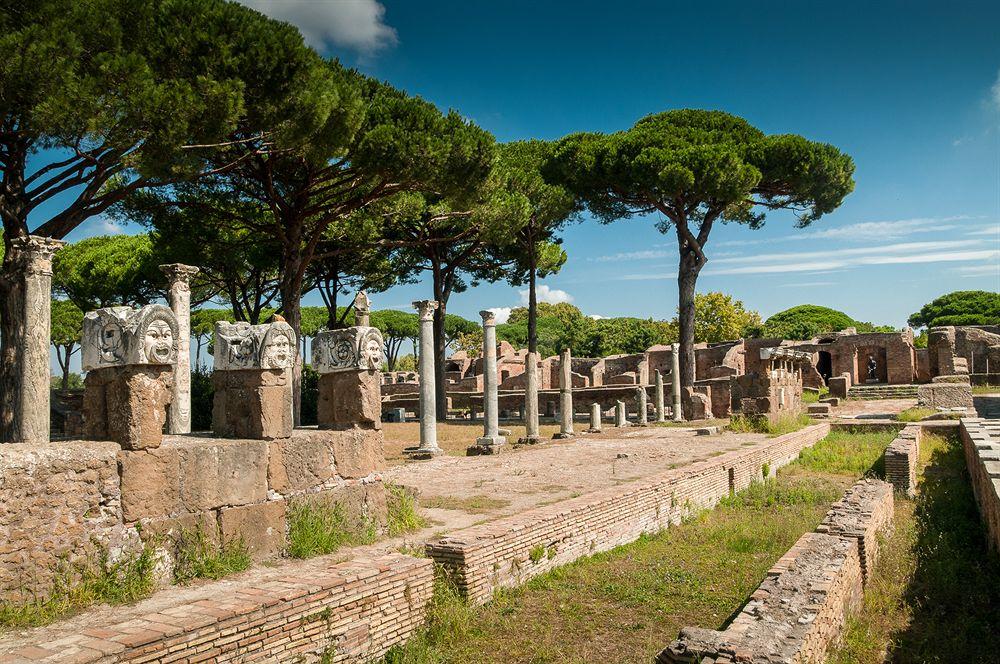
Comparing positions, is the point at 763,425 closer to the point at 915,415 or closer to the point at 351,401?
the point at 915,415

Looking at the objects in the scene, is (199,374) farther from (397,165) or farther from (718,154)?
(718,154)

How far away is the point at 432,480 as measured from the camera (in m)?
11.5

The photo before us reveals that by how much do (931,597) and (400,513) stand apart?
4696 mm

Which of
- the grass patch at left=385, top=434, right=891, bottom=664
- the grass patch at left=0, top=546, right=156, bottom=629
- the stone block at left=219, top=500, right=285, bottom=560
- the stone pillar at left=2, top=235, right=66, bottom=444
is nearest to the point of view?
the grass patch at left=0, top=546, right=156, bottom=629

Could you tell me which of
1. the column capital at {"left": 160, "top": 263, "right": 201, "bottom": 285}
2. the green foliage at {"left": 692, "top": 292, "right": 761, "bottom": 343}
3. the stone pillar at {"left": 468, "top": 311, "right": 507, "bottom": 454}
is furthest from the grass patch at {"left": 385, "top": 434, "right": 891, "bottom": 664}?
the green foliage at {"left": 692, "top": 292, "right": 761, "bottom": 343}

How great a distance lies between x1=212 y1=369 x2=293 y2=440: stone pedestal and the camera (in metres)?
6.15

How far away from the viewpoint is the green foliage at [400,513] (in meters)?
7.15

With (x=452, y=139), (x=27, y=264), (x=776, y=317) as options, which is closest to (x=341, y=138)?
(x=452, y=139)

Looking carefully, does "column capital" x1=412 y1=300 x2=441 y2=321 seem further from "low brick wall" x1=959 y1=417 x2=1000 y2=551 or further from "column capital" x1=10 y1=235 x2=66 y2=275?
"low brick wall" x1=959 y1=417 x2=1000 y2=551

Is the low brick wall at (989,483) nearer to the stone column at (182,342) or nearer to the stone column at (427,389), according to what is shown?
the stone column at (427,389)

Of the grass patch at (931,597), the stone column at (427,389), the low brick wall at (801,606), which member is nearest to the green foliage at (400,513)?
the low brick wall at (801,606)

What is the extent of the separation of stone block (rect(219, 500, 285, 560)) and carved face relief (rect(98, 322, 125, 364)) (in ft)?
4.54

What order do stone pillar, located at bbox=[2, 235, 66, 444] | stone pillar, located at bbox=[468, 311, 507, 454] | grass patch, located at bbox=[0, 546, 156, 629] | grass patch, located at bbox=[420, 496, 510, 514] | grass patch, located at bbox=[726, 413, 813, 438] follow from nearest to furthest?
grass patch, located at bbox=[0, 546, 156, 629] < grass patch, located at bbox=[420, 496, 510, 514] < stone pillar, located at bbox=[2, 235, 66, 444] < stone pillar, located at bbox=[468, 311, 507, 454] < grass patch, located at bbox=[726, 413, 813, 438]

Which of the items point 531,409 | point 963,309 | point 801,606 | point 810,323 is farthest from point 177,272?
point 963,309
